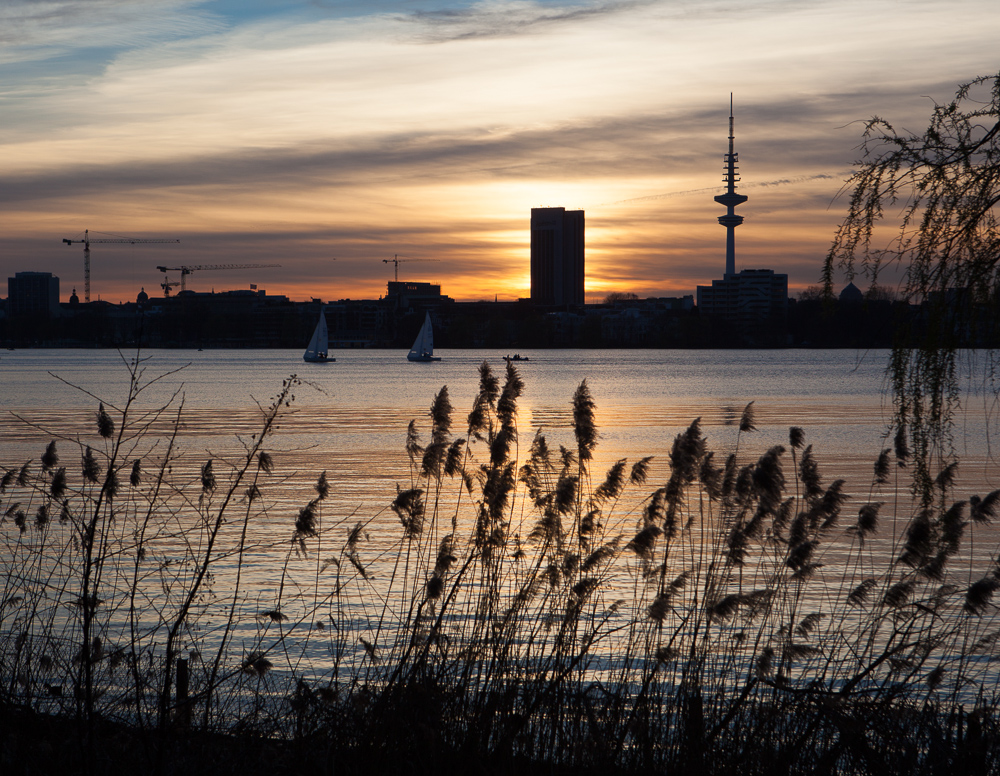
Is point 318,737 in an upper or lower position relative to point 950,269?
lower

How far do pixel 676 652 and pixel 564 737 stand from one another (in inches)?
47.2

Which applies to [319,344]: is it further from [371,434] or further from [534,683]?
[534,683]

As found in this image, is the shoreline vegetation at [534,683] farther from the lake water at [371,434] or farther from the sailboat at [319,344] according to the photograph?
the sailboat at [319,344]

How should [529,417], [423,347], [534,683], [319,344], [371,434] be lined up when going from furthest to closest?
[423,347]
[319,344]
[529,417]
[371,434]
[534,683]

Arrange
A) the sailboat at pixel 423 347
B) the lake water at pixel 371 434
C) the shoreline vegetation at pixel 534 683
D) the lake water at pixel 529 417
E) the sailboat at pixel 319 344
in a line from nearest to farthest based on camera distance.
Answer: the shoreline vegetation at pixel 534 683, the lake water at pixel 371 434, the lake water at pixel 529 417, the sailboat at pixel 319 344, the sailboat at pixel 423 347

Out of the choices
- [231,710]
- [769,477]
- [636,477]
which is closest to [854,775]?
[769,477]

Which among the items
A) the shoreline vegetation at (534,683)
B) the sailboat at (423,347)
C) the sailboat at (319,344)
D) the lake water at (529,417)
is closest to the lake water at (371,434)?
the lake water at (529,417)

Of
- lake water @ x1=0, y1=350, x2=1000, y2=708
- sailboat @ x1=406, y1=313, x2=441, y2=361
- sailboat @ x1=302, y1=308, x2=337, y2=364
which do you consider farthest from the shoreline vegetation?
sailboat @ x1=406, y1=313, x2=441, y2=361

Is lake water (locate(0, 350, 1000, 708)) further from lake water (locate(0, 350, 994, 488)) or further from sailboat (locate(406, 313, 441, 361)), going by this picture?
sailboat (locate(406, 313, 441, 361))

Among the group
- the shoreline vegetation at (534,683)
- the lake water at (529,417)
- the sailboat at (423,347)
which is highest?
the sailboat at (423,347)

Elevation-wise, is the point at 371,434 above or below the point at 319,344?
below

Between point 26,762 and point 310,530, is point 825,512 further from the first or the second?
point 26,762

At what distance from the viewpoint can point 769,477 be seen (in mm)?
6902

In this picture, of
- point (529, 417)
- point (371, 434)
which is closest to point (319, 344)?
point (529, 417)
